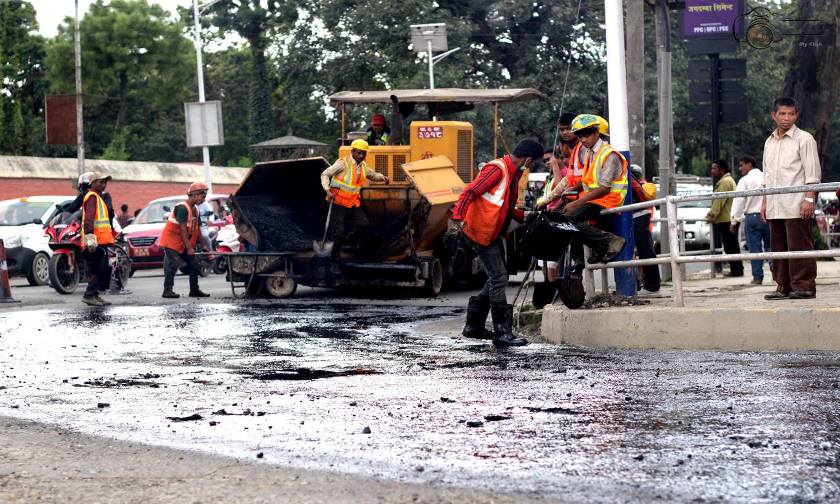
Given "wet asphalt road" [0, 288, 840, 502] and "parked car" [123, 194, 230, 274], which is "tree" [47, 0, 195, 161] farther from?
"wet asphalt road" [0, 288, 840, 502]

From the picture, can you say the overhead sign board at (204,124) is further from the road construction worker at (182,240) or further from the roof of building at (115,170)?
the road construction worker at (182,240)

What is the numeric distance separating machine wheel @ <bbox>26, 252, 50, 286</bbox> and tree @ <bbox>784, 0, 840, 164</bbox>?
12.9m

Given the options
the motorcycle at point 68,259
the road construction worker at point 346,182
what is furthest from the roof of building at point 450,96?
the motorcycle at point 68,259

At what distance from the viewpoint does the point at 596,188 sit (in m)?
11.3

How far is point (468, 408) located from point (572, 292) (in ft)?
13.4

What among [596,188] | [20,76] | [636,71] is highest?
[20,76]

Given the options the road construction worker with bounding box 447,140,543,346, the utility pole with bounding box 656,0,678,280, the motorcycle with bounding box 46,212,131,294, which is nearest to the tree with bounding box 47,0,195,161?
the motorcycle with bounding box 46,212,131,294

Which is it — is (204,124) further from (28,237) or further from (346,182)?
(346,182)

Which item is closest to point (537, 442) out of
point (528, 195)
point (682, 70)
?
point (528, 195)

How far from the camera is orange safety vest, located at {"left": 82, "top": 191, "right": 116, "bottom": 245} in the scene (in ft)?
58.0

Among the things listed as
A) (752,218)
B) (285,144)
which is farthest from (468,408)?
(285,144)

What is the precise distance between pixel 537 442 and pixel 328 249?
12.2 meters

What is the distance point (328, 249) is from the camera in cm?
1808

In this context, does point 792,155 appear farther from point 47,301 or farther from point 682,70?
point 682,70
